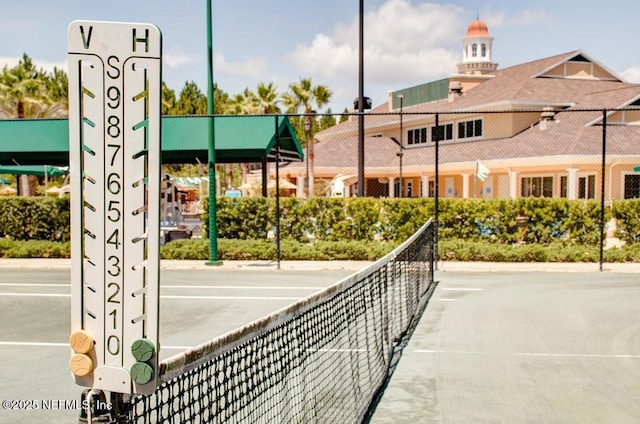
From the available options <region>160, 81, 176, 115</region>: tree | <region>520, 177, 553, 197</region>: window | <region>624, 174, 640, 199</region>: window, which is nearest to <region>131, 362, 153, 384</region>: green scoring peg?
<region>624, 174, 640, 199</region>: window

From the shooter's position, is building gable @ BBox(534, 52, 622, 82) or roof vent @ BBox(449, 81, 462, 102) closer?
building gable @ BBox(534, 52, 622, 82)

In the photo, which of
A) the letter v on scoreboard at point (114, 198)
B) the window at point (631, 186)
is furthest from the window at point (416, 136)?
the letter v on scoreboard at point (114, 198)

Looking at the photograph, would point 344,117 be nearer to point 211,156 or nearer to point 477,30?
point 477,30

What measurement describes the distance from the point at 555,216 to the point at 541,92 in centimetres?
2172

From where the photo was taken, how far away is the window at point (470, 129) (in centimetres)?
3862

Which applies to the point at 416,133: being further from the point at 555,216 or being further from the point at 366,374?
the point at 366,374

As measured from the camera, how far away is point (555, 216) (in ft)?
59.3

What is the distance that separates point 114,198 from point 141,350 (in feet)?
1.66

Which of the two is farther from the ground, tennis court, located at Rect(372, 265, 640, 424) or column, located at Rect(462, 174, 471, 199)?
column, located at Rect(462, 174, 471, 199)

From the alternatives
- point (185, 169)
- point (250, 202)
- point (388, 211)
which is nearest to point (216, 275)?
point (250, 202)

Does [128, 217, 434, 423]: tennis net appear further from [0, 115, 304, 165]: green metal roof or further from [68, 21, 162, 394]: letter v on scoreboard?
[0, 115, 304, 165]: green metal roof

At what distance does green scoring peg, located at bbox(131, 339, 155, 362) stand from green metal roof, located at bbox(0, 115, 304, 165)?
15.7 meters

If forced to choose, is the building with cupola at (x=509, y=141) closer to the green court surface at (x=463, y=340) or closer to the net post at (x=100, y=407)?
the green court surface at (x=463, y=340)

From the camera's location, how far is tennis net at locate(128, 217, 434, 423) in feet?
10.4
